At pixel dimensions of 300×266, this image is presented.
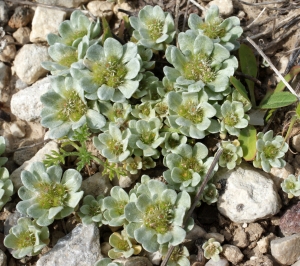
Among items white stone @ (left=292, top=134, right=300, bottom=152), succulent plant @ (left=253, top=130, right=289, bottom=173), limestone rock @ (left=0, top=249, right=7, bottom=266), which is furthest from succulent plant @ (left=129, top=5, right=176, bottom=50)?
limestone rock @ (left=0, top=249, right=7, bottom=266)

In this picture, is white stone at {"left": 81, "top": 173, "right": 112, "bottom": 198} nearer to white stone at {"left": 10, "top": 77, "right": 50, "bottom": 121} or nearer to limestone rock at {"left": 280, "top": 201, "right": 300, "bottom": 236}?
white stone at {"left": 10, "top": 77, "right": 50, "bottom": 121}

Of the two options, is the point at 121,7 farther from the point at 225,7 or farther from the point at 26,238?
the point at 26,238

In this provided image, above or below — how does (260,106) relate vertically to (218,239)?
above

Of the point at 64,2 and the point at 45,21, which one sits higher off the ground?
the point at 64,2

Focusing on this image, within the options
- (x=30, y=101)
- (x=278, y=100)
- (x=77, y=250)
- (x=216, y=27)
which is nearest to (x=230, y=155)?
(x=278, y=100)

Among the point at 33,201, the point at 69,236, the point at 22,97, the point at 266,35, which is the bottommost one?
the point at 69,236

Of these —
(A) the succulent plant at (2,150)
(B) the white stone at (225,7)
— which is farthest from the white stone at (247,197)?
(A) the succulent plant at (2,150)

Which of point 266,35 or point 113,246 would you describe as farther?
point 266,35

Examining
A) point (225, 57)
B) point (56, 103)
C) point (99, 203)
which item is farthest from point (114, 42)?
point (99, 203)

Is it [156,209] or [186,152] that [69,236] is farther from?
[186,152]
